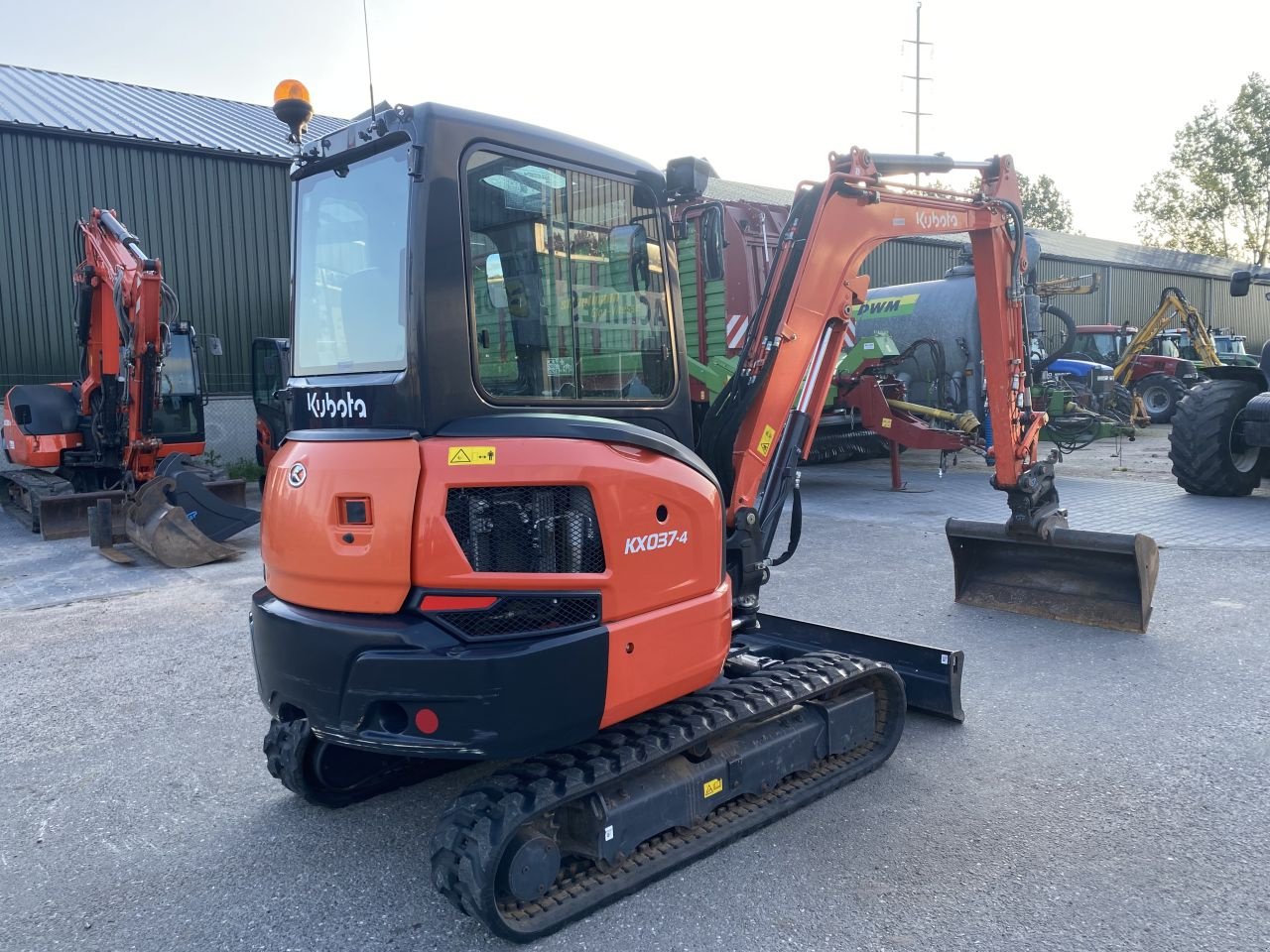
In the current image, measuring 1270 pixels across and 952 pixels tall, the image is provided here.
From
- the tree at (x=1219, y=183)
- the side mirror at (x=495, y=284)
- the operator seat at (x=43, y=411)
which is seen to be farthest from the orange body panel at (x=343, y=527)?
the tree at (x=1219, y=183)

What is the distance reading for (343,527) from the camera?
3074 mm

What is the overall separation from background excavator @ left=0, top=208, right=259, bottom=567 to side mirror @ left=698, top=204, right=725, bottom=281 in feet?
23.1

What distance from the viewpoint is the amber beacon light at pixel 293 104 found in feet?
11.9

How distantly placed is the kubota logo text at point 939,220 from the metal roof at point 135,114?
12.7 meters

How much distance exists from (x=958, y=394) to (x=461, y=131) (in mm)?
10943

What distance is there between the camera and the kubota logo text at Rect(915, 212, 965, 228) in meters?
5.10

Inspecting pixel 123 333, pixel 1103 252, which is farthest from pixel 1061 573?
pixel 1103 252

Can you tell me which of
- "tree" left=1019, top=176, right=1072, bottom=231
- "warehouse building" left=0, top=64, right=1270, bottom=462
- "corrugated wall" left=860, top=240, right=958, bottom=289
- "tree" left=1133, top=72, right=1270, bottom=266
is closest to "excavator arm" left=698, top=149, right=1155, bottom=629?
"warehouse building" left=0, top=64, right=1270, bottom=462

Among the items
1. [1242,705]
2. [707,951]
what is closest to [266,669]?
[707,951]

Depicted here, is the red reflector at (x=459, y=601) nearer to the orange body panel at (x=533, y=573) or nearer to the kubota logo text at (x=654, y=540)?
the orange body panel at (x=533, y=573)

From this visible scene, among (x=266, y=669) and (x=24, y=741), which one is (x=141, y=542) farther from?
(x=266, y=669)

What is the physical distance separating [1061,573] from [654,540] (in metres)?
4.03

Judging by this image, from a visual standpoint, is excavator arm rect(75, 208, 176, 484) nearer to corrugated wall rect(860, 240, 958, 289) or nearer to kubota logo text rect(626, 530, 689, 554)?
kubota logo text rect(626, 530, 689, 554)

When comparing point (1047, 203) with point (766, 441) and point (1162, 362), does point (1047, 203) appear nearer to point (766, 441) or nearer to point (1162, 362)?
point (1162, 362)
